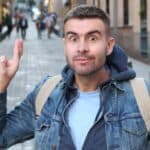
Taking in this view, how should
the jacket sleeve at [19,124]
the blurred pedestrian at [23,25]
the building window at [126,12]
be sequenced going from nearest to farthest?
1. the jacket sleeve at [19,124]
2. the building window at [126,12]
3. the blurred pedestrian at [23,25]

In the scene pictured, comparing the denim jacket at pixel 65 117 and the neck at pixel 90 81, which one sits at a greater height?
the neck at pixel 90 81

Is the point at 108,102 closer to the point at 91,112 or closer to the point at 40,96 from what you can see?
the point at 91,112

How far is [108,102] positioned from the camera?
279 cm

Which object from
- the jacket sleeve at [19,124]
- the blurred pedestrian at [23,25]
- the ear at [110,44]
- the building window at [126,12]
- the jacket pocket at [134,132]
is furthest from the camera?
the blurred pedestrian at [23,25]

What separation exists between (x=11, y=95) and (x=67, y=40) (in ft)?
35.0

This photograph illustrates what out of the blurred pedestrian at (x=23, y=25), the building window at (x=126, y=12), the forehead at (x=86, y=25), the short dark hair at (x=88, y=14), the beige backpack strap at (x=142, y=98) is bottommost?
the blurred pedestrian at (x=23, y=25)

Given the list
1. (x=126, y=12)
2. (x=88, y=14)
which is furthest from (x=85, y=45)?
(x=126, y=12)

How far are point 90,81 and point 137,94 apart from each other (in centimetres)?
20

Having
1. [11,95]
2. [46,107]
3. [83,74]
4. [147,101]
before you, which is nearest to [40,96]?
[46,107]

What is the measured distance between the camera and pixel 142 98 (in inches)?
110

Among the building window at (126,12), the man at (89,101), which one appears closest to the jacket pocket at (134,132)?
the man at (89,101)

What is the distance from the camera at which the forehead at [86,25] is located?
108 inches

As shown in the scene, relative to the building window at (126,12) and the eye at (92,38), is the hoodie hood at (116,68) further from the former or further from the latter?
the building window at (126,12)

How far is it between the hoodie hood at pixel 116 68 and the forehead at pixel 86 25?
0.59ft
